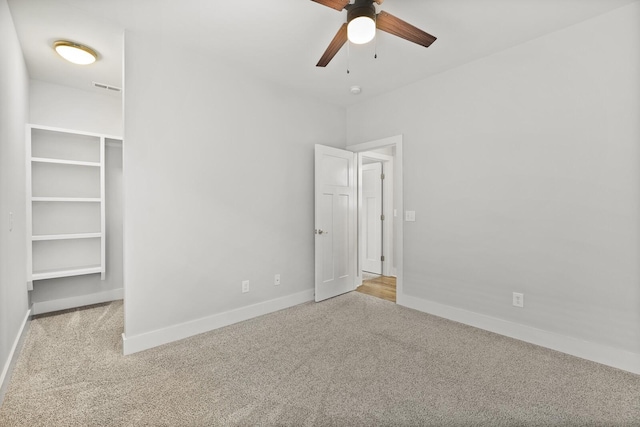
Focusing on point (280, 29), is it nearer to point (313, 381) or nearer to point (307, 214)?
point (307, 214)

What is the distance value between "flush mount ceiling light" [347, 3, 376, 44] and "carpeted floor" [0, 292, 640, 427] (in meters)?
2.34

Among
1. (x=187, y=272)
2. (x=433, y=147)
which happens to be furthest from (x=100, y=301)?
(x=433, y=147)

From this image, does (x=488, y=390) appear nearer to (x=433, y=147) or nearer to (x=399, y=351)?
(x=399, y=351)

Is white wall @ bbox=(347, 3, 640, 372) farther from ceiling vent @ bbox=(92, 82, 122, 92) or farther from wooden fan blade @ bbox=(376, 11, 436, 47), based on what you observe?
ceiling vent @ bbox=(92, 82, 122, 92)

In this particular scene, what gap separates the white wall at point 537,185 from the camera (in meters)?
2.20

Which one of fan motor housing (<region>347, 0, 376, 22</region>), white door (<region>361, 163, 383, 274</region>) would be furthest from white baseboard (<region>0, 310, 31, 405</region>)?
white door (<region>361, 163, 383, 274</region>)

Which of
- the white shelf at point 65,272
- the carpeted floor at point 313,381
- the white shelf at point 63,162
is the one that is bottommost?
the carpeted floor at point 313,381

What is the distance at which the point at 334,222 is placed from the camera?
12.9 feet

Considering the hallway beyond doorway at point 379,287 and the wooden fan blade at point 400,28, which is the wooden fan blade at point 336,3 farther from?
the hallway beyond doorway at point 379,287

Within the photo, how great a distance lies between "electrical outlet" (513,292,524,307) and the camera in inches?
105

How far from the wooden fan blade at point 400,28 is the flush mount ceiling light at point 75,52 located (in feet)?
8.64

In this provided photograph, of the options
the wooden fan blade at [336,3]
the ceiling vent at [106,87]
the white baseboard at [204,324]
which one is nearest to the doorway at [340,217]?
the white baseboard at [204,324]

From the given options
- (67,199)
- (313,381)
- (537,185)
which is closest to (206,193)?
(67,199)

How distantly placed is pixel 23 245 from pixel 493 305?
15.0 feet
